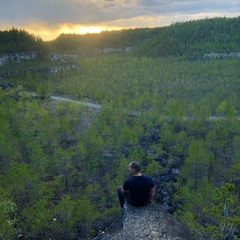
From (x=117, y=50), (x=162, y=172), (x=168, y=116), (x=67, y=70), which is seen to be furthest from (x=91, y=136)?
(x=117, y=50)

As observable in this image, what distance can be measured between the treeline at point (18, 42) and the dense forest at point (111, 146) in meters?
0.61

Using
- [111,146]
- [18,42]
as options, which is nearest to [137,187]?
[111,146]

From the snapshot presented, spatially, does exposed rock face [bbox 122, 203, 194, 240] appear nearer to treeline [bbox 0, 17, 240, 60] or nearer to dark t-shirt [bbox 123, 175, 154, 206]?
dark t-shirt [bbox 123, 175, 154, 206]

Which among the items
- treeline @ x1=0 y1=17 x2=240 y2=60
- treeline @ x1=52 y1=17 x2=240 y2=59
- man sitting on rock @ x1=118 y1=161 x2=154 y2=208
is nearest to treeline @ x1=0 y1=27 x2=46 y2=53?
treeline @ x1=0 y1=17 x2=240 y2=60

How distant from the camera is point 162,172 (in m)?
30.0

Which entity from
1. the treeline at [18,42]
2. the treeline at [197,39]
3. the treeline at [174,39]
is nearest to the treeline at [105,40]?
the treeline at [174,39]

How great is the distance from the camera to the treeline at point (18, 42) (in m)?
76.9

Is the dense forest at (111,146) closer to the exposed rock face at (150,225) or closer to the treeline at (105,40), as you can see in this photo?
the exposed rock face at (150,225)

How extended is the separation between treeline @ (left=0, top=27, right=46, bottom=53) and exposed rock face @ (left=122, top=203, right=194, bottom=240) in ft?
244

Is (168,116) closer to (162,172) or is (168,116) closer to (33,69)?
(162,172)

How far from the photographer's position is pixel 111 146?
31047mm

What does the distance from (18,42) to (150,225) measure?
82.1 m

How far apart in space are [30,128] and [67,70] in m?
54.4

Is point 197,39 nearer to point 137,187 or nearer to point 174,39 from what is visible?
point 174,39
